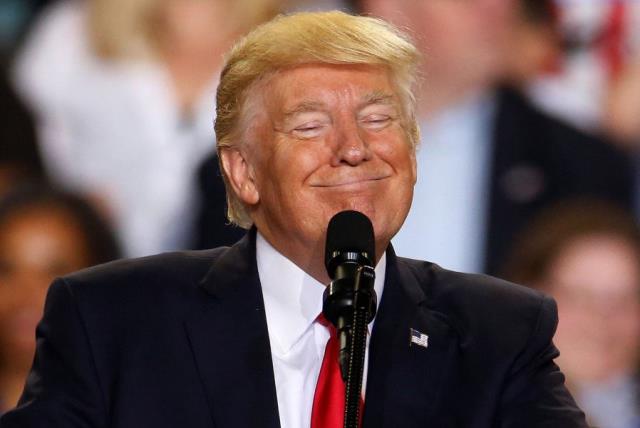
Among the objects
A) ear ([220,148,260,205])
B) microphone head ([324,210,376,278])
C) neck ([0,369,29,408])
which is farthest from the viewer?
neck ([0,369,29,408])

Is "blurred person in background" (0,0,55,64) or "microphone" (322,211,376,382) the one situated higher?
"blurred person in background" (0,0,55,64)

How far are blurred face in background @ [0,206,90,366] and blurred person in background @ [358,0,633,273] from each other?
3.84ft

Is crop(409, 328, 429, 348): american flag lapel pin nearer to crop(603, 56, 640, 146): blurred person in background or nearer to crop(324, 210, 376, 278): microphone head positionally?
crop(324, 210, 376, 278): microphone head

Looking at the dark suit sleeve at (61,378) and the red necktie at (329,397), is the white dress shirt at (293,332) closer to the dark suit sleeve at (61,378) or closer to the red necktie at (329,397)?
the red necktie at (329,397)

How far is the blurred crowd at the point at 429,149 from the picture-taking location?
4.15 metres

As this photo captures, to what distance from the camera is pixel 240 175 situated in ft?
8.11

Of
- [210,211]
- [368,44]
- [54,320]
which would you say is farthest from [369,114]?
[210,211]

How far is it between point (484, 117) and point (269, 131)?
203 cm

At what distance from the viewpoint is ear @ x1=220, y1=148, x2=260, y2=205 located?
2.44 metres

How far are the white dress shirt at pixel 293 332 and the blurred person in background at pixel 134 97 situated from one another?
1809 millimetres

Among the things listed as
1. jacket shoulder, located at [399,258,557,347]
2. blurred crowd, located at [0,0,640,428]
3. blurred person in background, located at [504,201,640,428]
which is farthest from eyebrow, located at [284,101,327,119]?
blurred person in background, located at [504,201,640,428]

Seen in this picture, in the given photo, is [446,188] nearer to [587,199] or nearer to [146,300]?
[587,199]

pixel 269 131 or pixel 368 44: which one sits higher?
pixel 368 44

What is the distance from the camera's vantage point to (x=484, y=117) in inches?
167
